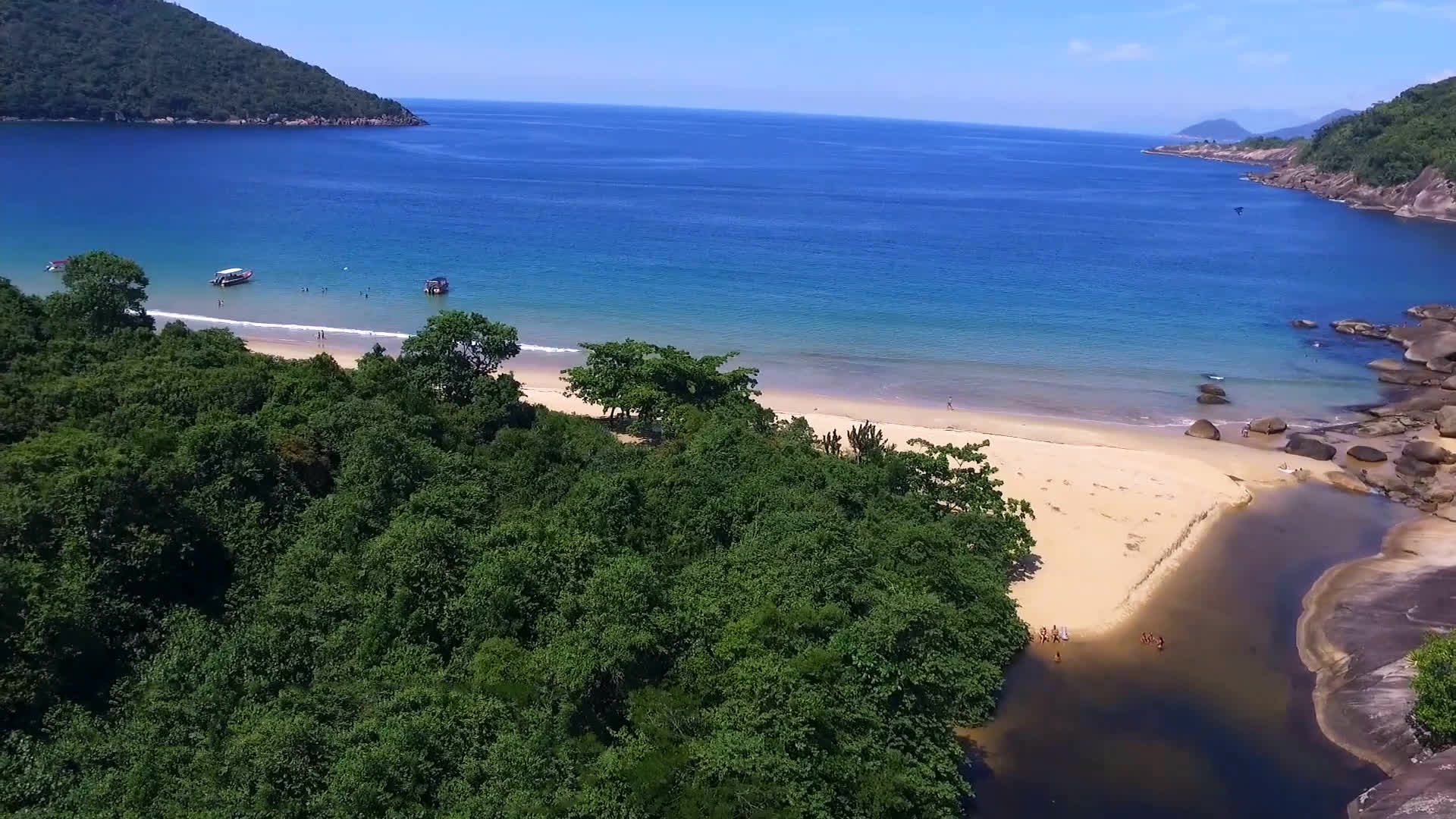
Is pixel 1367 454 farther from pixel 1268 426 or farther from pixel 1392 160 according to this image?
pixel 1392 160

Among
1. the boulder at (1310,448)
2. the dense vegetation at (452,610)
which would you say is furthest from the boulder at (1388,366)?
the dense vegetation at (452,610)

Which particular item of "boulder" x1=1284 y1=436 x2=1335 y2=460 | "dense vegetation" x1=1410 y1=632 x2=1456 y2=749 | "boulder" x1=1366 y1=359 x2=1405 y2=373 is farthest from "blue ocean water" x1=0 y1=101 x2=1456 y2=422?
"dense vegetation" x1=1410 y1=632 x2=1456 y2=749

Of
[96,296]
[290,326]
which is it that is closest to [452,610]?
[96,296]

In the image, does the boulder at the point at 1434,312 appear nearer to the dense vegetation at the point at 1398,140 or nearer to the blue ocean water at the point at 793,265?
the blue ocean water at the point at 793,265

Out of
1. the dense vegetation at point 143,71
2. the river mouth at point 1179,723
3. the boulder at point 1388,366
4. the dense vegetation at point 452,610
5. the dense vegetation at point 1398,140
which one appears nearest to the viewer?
the dense vegetation at point 452,610

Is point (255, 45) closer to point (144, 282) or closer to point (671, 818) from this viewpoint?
point (144, 282)
